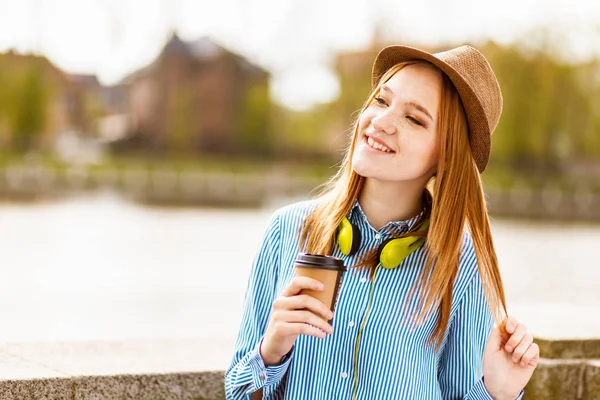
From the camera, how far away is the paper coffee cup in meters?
1.76

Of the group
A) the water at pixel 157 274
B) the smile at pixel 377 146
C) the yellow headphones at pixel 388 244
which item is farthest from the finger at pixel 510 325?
the water at pixel 157 274

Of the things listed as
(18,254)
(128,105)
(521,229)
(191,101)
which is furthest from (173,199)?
(128,105)

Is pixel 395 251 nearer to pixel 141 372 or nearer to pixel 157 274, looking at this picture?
pixel 141 372

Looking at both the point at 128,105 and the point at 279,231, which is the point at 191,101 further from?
the point at 279,231

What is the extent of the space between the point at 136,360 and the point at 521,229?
20.9 metres

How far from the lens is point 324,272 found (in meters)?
1.76

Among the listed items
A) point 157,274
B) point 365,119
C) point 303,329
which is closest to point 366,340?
point 303,329

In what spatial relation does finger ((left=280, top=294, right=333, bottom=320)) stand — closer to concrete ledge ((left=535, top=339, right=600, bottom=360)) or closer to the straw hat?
the straw hat

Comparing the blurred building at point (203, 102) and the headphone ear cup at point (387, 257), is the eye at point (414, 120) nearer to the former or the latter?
the headphone ear cup at point (387, 257)

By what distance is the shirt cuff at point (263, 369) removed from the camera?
200cm

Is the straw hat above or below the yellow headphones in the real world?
above

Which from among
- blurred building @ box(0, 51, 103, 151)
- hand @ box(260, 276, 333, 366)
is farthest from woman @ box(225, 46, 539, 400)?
blurred building @ box(0, 51, 103, 151)

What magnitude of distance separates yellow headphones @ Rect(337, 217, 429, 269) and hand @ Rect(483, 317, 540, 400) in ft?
0.96

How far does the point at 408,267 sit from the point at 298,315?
434 millimetres
